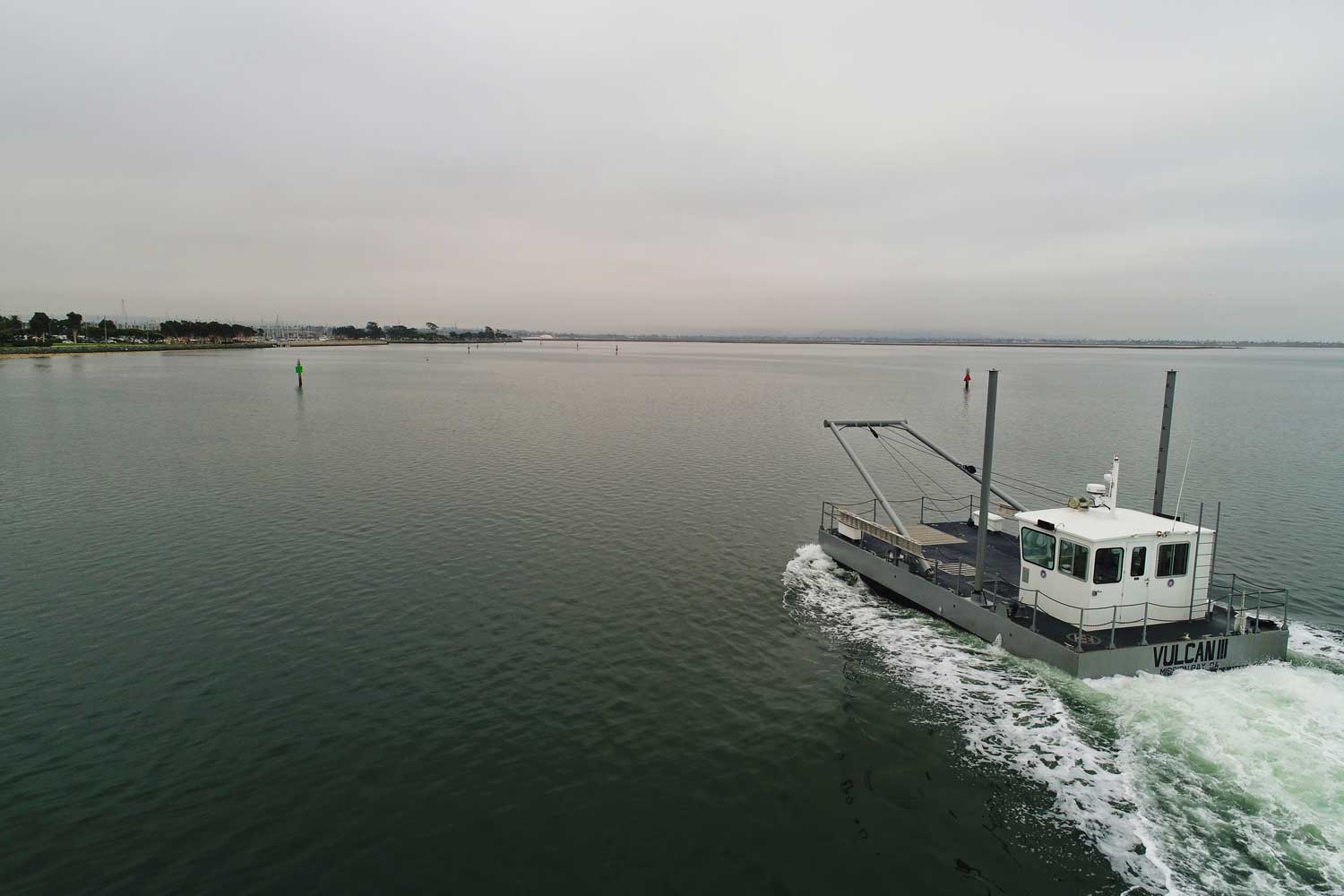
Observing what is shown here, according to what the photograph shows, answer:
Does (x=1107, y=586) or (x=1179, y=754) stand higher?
(x=1107, y=586)

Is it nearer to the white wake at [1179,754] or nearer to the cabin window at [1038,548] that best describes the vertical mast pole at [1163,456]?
the cabin window at [1038,548]

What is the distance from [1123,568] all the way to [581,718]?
53.3 feet

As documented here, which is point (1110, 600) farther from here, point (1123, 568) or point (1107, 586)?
point (1123, 568)

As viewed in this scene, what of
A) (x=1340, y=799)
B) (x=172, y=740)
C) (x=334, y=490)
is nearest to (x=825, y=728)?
(x=1340, y=799)

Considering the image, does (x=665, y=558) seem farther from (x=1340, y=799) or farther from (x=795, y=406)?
(x=795, y=406)

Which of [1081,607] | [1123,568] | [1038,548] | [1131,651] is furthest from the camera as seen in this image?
[1038,548]

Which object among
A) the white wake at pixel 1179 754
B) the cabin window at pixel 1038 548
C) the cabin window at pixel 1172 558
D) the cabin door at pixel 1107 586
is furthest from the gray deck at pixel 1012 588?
the cabin window at pixel 1172 558

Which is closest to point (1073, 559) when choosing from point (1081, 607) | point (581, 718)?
point (1081, 607)

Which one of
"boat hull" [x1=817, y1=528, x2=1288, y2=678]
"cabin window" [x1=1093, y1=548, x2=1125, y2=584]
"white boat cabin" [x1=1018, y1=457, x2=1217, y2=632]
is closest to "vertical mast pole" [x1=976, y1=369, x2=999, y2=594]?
"boat hull" [x1=817, y1=528, x2=1288, y2=678]

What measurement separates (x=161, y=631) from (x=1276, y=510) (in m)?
53.7

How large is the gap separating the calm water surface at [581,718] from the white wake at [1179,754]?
80 mm

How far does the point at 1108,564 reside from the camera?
19.7 m

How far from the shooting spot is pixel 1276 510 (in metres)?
38.2

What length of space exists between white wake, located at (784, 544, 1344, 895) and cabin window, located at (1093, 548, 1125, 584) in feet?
9.25
